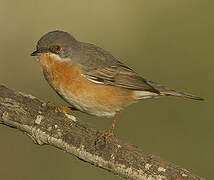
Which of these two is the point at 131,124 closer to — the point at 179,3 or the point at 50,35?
the point at 50,35

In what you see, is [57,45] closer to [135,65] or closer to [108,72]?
[108,72]

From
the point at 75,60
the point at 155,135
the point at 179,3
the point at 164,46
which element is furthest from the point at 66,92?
the point at 179,3

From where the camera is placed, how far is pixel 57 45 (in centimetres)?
711

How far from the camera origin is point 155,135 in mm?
10336

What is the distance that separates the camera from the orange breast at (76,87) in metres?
6.91

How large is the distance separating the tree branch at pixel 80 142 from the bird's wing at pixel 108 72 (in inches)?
42.7

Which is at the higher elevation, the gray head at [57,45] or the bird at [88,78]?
the gray head at [57,45]

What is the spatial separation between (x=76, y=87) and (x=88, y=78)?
334mm

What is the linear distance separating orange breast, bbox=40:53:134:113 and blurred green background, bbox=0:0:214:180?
2.74 m

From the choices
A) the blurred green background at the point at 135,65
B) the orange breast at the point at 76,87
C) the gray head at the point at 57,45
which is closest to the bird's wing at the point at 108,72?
the orange breast at the point at 76,87

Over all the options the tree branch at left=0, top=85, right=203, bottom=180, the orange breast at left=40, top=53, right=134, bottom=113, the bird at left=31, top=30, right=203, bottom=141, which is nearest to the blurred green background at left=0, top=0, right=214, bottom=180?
the bird at left=31, top=30, right=203, bottom=141

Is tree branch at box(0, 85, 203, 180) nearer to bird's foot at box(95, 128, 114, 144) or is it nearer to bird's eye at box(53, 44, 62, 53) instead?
bird's foot at box(95, 128, 114, 144)

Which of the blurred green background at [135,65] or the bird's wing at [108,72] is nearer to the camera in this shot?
the bird's wing at [108,72]

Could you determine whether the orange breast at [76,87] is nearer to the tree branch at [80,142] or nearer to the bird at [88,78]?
the bird at [88,78]
